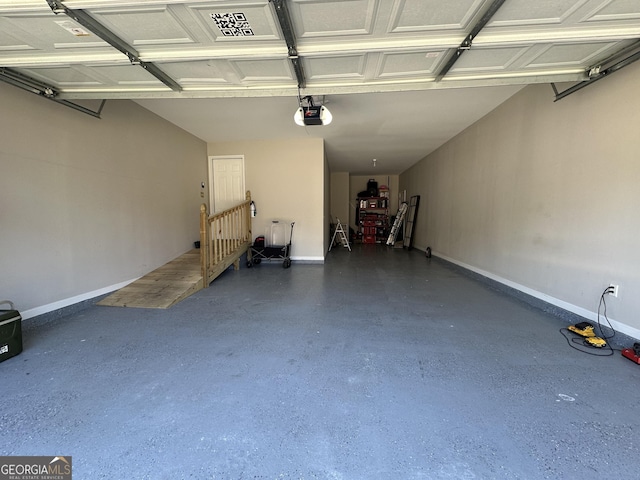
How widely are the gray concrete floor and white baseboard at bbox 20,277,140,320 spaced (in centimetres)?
11

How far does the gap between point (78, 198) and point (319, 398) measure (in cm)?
368

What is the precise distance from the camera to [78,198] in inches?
122

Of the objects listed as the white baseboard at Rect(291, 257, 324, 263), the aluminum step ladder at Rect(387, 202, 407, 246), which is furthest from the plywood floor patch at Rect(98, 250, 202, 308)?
the aluminum step ladder at Rect(387, 202, 407, 246)

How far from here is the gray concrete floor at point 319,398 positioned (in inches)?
47.4

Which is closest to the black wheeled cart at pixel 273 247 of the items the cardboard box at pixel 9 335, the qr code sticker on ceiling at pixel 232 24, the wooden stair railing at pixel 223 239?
the wooden stair railing at pixel 223 239

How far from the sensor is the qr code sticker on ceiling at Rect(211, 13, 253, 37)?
1.76 meters

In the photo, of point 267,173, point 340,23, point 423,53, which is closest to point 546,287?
point 423,53

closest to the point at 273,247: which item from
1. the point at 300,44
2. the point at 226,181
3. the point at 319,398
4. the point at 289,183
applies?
the point at 289,183

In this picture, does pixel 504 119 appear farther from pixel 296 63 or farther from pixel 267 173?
pixel 267 173

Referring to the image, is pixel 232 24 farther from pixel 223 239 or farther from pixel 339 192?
pixel 339 192
